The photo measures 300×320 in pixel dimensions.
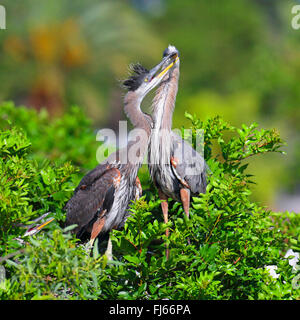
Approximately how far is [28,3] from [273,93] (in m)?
14.2

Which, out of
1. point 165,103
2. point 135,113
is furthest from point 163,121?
point 135,113

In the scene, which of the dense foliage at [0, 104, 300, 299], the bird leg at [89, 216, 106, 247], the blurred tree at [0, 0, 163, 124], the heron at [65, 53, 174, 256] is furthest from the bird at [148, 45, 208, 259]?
the blurred tree at [0, 0, 163, 124]

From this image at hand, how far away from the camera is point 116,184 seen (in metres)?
7.43

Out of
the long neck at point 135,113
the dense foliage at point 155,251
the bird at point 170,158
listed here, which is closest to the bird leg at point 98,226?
the dense foliage at point 155,251

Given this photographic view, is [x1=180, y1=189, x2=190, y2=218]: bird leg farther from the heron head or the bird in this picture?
the heron head

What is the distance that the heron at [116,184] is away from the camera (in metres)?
7.42

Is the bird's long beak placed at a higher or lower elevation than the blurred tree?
lower

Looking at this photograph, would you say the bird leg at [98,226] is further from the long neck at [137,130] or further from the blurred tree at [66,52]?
the blurred tree at [66,52]

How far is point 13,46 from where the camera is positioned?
31000 mm

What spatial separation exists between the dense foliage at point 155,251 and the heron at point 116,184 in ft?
1.31

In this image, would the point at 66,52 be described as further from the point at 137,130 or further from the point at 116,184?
the point at 116,184

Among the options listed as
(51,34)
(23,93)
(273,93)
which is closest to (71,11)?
(51,34)

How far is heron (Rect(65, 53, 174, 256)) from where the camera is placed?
292 inches

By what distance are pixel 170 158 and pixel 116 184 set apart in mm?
747
